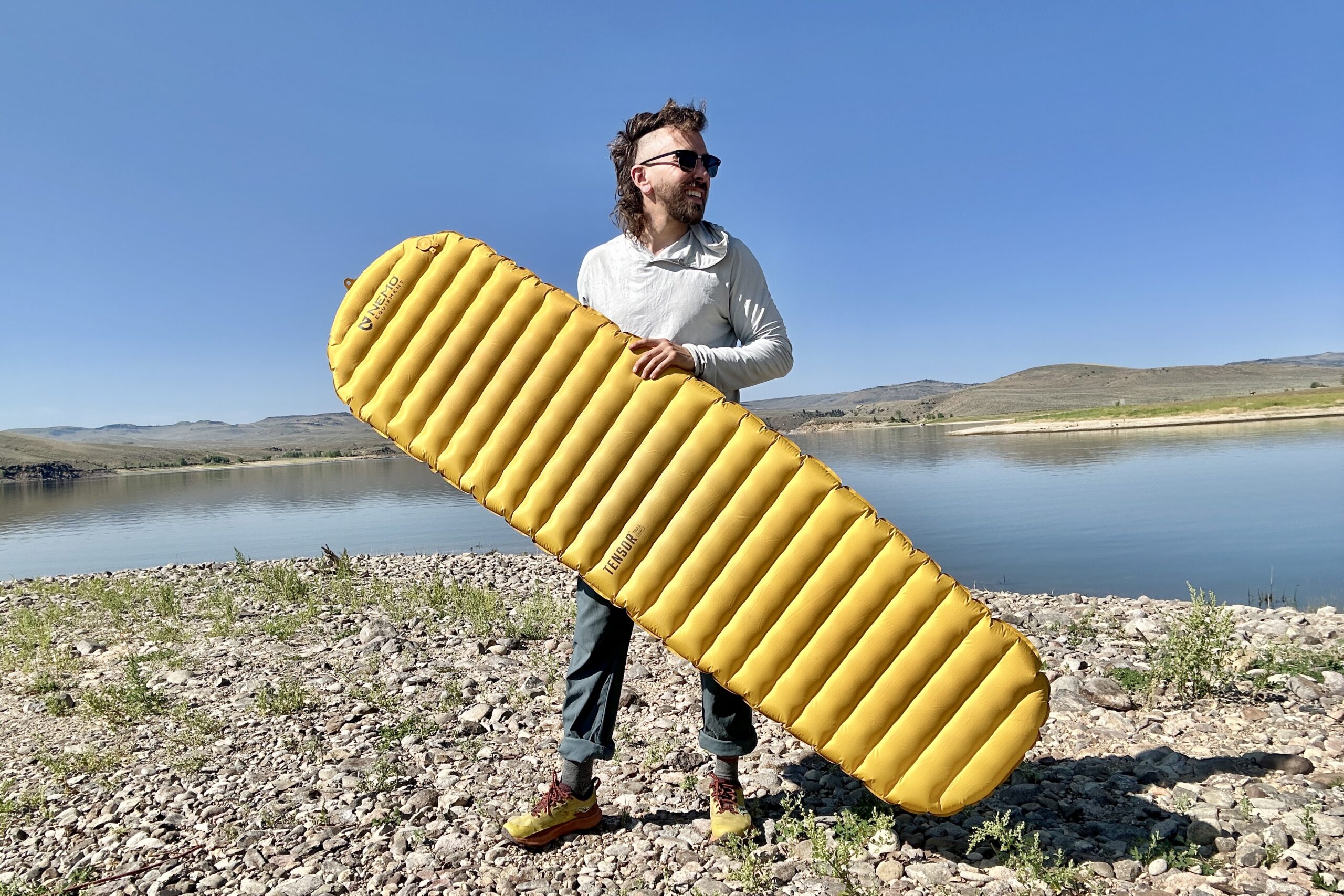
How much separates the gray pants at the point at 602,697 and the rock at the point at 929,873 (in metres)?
→ 0.64

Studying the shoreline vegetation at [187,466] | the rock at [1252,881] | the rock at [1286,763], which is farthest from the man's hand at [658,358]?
the shoreline vegetation at [187,466]

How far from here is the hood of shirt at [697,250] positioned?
2.75 m

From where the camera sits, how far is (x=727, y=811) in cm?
273

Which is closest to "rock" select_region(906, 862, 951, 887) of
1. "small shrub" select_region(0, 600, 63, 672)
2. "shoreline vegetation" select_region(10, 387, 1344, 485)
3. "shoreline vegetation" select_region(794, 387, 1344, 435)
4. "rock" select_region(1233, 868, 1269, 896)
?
"rock" select_region(1233, 868, 1269, 896)

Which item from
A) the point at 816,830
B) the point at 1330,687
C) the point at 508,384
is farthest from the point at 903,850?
the point at 1330,687

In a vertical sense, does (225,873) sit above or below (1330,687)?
below

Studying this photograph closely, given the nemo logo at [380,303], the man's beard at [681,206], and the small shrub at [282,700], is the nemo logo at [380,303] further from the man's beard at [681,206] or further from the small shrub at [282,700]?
the small shrub at [282,700]

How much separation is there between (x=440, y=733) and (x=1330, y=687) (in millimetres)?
4285

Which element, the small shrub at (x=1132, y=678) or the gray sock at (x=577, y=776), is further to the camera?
the small shrub at (x=1132, y=678)

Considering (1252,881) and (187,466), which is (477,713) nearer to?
(1252,881)

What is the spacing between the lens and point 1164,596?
23.5 feet

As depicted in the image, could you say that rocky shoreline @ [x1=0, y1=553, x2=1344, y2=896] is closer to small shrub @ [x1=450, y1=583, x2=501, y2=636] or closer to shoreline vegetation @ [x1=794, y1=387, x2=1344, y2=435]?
small shrub @ [x1=450, y1=583, x2=501, y2=636]

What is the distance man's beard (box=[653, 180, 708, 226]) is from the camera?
276 centimetres

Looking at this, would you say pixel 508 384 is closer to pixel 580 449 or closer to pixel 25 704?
pixel 580 449
